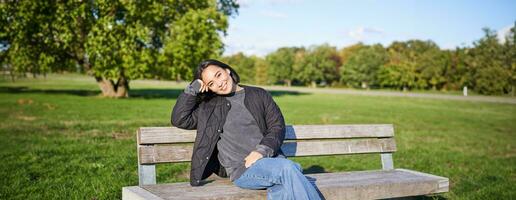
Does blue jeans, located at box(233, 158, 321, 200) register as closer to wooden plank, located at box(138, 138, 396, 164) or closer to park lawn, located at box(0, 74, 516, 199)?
wooden plank, located at box(138, 138, 396, 164)

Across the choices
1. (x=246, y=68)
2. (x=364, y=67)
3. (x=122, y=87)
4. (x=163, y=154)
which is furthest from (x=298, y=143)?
(x=246, y=68)

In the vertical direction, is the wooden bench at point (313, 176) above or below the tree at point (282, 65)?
below

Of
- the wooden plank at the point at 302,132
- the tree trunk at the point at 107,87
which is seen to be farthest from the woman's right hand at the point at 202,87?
the tree trunk at the point at 107,87

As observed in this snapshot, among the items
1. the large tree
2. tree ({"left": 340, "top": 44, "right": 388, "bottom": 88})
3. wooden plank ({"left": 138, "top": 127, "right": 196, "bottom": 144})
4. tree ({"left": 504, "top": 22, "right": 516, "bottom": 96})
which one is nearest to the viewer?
wooden plank ({"left": 138, "top": 127, "right": 196, "bottom": 144})

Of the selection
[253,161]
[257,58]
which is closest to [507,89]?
[253,161]

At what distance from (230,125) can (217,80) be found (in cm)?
39

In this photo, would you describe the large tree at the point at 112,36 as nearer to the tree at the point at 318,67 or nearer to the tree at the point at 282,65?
the tree at the point at 318,67

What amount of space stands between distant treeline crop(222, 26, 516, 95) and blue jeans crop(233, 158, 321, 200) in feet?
157

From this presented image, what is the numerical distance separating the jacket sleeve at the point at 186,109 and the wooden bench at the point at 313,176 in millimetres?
118

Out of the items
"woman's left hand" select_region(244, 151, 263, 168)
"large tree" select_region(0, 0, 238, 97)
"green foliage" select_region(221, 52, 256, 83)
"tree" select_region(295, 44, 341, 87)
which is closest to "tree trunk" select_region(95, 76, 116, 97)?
"large tree" select_region(0, 0, 238, 97)

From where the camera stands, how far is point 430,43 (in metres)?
81.5

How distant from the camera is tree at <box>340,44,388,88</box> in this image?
7119 centimetres

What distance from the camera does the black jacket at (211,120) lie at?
3953mm

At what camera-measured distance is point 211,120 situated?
4.04 m
